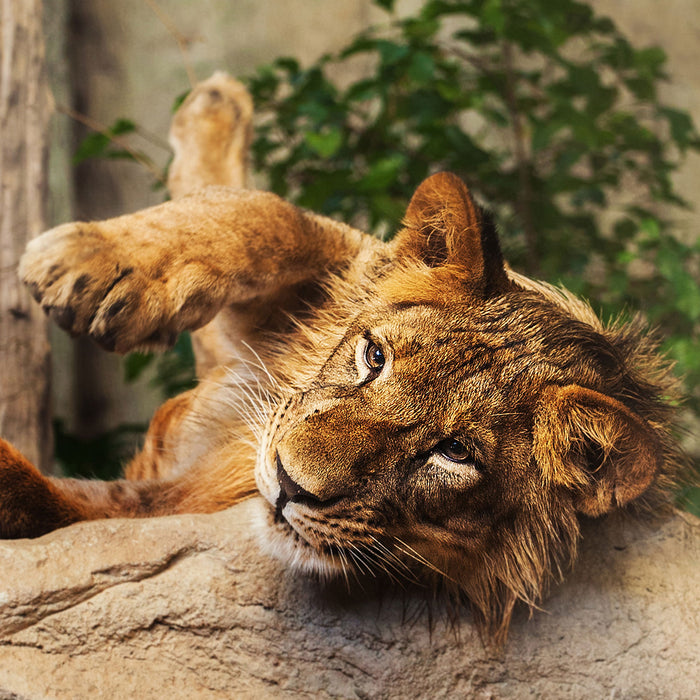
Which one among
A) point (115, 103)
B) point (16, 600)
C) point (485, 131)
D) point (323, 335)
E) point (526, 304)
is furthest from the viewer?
point (115, 103)

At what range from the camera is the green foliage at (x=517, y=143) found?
3094 mm

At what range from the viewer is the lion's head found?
1463 millimetres

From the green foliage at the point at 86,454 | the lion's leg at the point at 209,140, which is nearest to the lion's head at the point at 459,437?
the lion's leg at the point at 209,140

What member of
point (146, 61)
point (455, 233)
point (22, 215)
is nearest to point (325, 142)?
point (22, 215)

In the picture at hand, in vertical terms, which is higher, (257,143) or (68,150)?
(257,143)

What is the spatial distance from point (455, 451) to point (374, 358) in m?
0.26

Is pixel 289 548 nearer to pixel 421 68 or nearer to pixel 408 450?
pixel 408 450

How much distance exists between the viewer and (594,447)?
1.57 metres

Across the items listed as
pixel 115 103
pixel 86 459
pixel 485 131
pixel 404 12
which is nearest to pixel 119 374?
pixel 86 459

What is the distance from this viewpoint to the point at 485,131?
4324 mm

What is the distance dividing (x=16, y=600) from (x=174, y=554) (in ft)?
1.02

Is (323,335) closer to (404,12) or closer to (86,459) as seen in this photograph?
(86,459)

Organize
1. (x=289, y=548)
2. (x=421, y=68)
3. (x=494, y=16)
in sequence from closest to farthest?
(x=289, y=548) < (x=494, y=16) < (x=421, y=68)

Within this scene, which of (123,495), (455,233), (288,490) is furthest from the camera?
(123,495)
